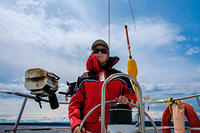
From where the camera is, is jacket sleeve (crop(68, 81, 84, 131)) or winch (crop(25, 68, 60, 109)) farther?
winch (crop(25, 68, 60, 109))

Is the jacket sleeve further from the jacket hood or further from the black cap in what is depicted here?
the black cap

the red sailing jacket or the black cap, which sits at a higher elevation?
the black cap

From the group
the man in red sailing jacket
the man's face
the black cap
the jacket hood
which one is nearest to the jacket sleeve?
the man in red sailing jacket

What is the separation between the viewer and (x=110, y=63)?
2369mm

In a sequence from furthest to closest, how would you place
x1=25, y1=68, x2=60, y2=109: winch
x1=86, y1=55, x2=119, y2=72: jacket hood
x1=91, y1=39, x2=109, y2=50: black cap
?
1. x1=25, y1=68, x2=60, y2=109: winch
2. x1=91, y1=39, x2=109, y2=50: black cap
3. x1=86, y1=55, x2=119, y2=72: jacket hood

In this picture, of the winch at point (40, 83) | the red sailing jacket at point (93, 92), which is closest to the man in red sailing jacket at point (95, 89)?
the red sailing jacket at point (93, 92)

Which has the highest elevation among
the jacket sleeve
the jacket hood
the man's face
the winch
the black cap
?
the black cap

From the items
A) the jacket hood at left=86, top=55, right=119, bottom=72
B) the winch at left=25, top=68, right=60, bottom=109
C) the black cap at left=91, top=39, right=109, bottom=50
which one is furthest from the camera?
the winch at left=25, top=68, right=60, bottom=109

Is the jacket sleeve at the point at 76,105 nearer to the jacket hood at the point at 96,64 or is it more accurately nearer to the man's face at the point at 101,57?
the jacket hood at the point at 96,64

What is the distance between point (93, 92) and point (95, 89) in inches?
1.8

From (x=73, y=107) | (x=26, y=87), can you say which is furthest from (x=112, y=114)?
(x=26, y=87)

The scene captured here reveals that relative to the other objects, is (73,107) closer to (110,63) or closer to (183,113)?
(110,63)

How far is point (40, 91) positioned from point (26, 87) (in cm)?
27

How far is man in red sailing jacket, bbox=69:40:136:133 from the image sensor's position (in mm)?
2062
